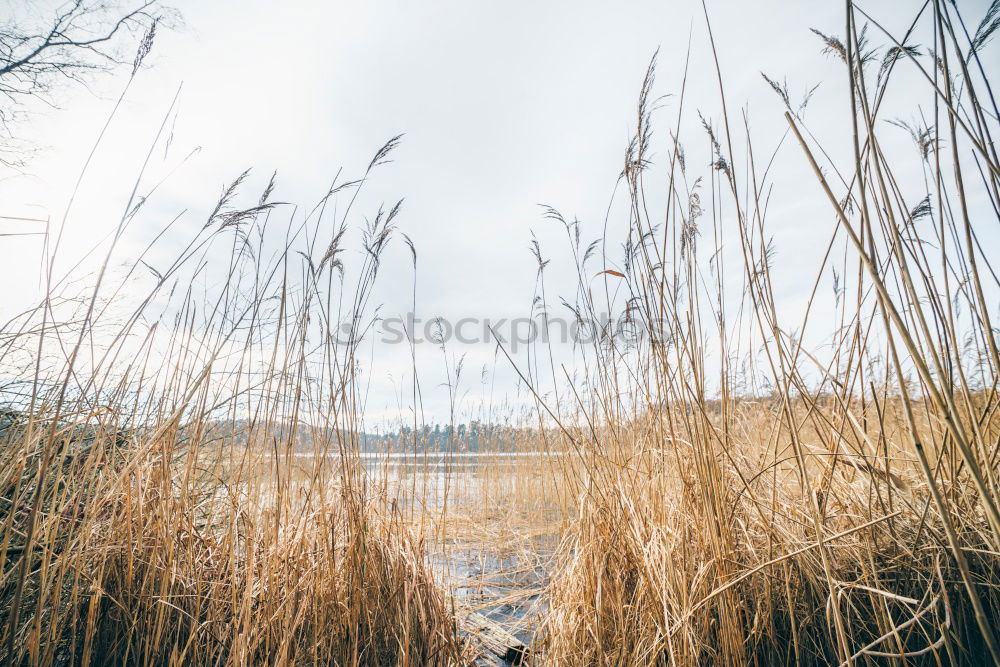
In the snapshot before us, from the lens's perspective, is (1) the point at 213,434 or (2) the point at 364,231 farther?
(1) the point at 213,434

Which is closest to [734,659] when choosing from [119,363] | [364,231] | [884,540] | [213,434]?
[884,540]

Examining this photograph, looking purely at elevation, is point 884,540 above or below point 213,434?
below

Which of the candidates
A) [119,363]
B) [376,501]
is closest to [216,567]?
[376,501]

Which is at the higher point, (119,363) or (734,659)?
(119,363)

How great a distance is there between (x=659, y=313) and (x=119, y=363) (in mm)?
1970

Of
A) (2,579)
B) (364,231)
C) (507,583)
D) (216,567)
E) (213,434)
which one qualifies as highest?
(364,231)

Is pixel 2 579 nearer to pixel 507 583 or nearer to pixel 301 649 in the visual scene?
pixel 301 649

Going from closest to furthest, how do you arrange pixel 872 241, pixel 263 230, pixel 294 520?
pixel 872 241
pixel 294 520
pixel 263 230

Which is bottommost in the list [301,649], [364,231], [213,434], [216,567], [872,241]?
[301,649]

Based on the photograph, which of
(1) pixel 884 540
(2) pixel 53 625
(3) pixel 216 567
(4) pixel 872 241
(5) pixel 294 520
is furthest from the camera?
(5) pixel 294 520

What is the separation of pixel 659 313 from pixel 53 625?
174 centimetres

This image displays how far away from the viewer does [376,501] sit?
175 centimetres

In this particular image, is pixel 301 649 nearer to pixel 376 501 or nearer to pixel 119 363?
pixel 376 501

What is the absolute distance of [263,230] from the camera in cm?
172
